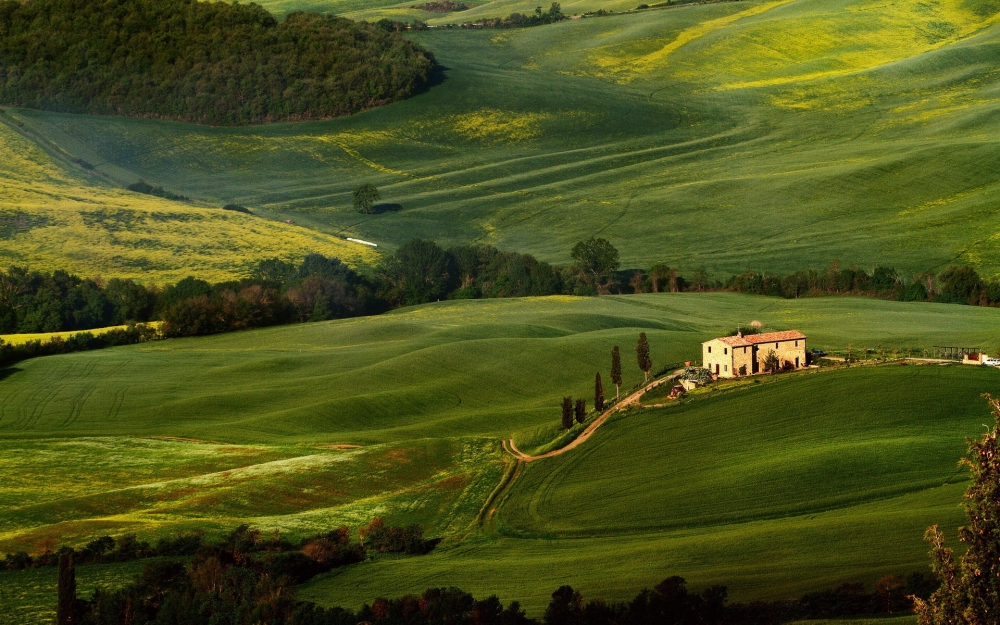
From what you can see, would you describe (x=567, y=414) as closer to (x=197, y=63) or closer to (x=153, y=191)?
(x=153, y=191)

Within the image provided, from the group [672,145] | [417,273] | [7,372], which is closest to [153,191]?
[417,273]

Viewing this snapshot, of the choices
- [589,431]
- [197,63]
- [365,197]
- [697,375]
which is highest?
[197,63]

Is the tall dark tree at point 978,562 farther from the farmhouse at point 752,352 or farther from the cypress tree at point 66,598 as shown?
the farmhouse at point 752,352

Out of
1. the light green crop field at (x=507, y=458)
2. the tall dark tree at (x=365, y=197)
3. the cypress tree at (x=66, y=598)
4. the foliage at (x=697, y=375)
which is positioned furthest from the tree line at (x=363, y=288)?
the cypress tree at (x=66, y=598)

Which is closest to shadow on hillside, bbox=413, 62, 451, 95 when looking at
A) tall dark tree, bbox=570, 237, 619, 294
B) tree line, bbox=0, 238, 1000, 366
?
tree line, bbox=0, 238, 1000, 366

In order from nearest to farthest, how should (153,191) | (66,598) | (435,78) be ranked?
(66,598) → (153,191) → (435,78)

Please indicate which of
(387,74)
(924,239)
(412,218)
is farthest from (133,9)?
(924,239)
